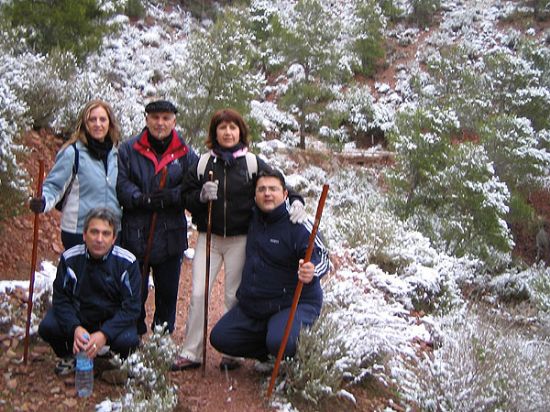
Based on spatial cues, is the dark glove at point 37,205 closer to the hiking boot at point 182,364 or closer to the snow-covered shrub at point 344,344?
the hiking boot at point 182,364

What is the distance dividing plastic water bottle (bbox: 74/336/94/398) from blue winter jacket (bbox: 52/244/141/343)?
17 centimetres

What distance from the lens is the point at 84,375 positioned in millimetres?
3312

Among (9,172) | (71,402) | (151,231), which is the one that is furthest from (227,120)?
(9,172)

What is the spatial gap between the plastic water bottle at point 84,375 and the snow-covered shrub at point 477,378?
2167 mm

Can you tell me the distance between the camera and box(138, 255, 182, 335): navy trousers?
3914 mm

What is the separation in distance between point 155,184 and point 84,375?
124 centimetres

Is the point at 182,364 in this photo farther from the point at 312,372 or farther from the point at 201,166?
the point at 201,166

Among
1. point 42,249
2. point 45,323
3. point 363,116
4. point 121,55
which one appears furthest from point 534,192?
point 45,323

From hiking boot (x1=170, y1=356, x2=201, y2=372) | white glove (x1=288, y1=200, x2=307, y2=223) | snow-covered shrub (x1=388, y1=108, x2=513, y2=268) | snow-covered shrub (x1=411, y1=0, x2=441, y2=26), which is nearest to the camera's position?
white glove (x1=288, y1=200, x2=307, y2=223)

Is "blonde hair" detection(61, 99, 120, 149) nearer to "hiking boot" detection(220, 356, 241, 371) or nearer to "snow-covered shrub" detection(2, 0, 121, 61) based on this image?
"hiking boot" detection(220, 356, 241, 371)

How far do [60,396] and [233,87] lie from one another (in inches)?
466

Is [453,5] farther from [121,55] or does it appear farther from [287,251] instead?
[287,251]

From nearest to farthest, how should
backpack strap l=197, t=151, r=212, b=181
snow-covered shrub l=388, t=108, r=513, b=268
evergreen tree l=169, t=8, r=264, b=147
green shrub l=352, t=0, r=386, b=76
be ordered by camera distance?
backpack strap l=197, t=151, r=212, b=181 → evergreen tree l=169, t=8, r=264, b=147 → snow-covered shrub l=388, t=108, r=513, b=268 → green shrub l=352, t=0, r=386, b=76

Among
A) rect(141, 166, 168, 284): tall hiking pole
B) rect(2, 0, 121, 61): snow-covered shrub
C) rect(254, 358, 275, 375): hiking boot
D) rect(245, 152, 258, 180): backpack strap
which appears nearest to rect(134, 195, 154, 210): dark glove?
rect(141, 166, 168, 284): tall hiking pole
